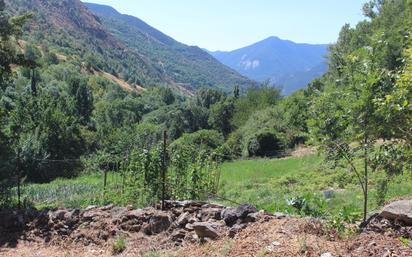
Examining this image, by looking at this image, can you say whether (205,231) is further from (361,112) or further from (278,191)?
(278,191)

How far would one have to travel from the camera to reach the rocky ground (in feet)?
19.0

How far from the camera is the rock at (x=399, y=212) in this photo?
601cm

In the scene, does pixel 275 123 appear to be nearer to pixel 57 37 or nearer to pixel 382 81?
pixel 382 81

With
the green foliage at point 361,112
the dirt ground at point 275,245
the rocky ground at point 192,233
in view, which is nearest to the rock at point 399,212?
the rocky ground at point 192,233

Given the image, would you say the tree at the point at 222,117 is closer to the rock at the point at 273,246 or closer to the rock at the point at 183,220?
the rock at the point at 183,220

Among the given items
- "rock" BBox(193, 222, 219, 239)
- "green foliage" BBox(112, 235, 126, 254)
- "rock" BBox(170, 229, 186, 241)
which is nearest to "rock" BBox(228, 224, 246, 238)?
"rock" BBox(193, 222, 219, 239)

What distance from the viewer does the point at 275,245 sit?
6.07 metres

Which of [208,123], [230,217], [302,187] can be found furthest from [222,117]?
[230,217]

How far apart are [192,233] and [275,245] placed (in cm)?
198

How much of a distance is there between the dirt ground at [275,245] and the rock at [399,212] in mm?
376

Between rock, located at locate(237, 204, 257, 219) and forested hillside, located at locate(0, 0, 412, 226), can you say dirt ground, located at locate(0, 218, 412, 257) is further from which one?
forested hillside, located at locate(0, 0, 412, 226)

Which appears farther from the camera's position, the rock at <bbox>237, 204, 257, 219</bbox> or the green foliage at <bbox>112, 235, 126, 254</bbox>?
the green foliage at <bbox>112, 235, 126, 254</bbox>

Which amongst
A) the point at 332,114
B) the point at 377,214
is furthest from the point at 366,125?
the point at 377,214

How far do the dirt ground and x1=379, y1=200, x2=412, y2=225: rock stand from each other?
14.8 inches
